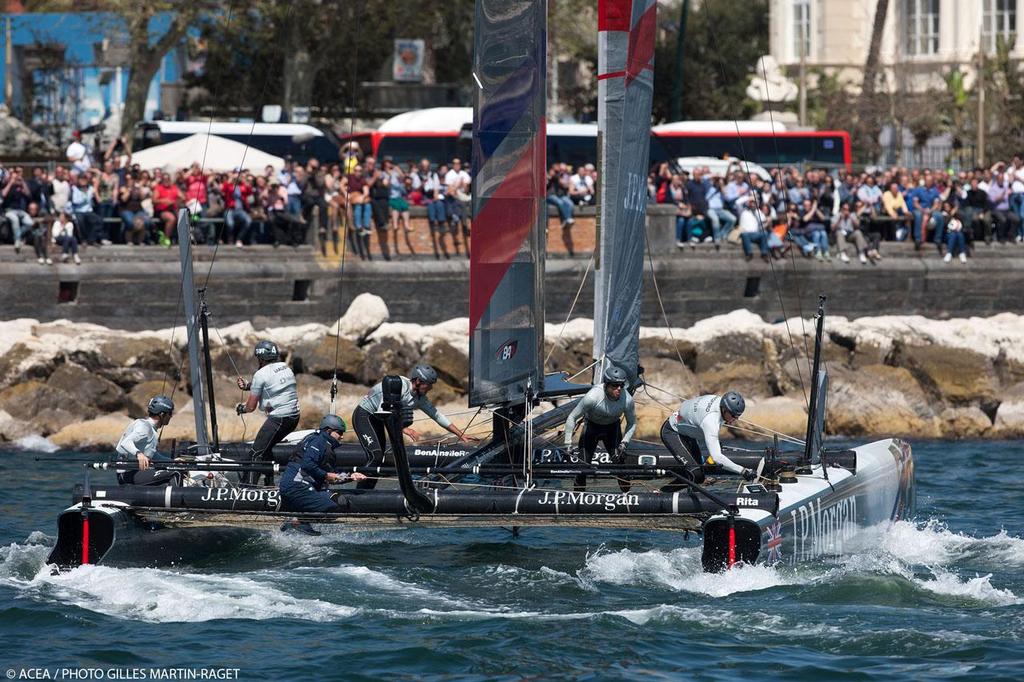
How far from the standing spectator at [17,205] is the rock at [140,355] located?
2.45 metres

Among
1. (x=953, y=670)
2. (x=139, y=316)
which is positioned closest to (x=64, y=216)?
(x=139, y=316)

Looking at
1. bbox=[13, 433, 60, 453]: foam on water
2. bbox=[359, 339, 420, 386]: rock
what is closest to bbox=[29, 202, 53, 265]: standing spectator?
bbox=[13, 433, 60, 453]: foam on water

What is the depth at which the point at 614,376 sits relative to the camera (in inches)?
633

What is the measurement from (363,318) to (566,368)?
3193 mm

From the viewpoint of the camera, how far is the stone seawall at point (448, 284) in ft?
88.2

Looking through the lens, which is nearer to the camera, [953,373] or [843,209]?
[953,373]

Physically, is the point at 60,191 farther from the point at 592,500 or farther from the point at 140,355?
the point at 592,500

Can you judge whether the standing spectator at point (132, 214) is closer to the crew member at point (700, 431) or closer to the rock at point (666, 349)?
the rock at point (666, 349)

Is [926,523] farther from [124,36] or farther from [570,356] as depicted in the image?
[124,36]

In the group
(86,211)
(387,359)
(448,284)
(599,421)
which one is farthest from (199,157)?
(599,421)

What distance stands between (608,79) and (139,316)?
1238 cm

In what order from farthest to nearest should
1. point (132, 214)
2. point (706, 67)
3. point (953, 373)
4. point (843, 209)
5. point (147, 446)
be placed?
1. point (706, 67)
2. point (843, 209)
3. point (132, 214)
4. point (953, 373)
5. point (147, 446)

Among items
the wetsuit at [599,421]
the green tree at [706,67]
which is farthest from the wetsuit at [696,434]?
the green tree at [706,67]

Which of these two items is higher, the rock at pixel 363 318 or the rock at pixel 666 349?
the rock at pixel 363 318
